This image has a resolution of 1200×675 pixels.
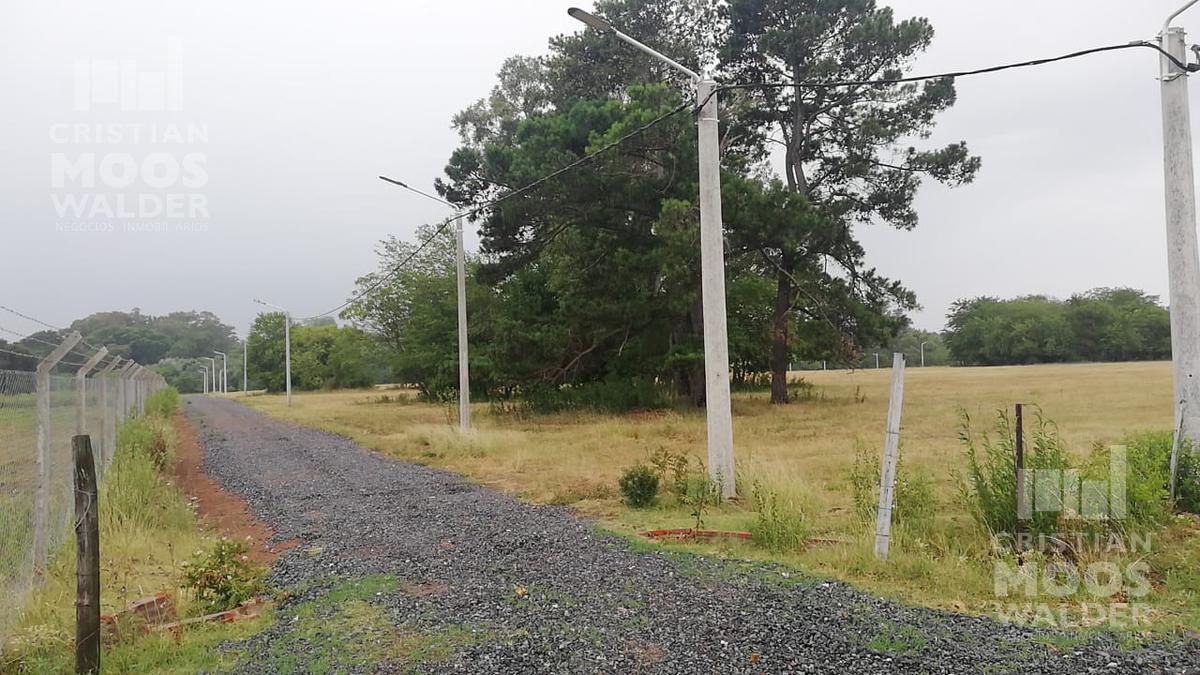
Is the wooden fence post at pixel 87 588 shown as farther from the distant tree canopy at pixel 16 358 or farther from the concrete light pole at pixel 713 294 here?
the concrete light pole at pixel 713 294

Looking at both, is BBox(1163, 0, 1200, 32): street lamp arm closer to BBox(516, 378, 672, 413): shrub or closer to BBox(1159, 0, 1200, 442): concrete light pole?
BBox(1159, 0, 1200, 442): concrete light pole

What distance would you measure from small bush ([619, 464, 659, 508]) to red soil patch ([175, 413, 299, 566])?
362cm

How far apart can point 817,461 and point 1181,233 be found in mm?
6685

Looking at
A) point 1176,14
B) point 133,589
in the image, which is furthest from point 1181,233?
point 133,589

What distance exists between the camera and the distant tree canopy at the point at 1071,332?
87.5 meters

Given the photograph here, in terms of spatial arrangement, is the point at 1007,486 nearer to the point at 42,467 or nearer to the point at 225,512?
the point at 42,467

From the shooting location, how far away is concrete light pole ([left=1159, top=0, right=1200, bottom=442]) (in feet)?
25.3

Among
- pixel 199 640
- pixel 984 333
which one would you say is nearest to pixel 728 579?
pixel 199 640

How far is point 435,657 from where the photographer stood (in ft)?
14.2

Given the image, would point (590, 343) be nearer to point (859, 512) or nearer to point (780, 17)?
point (780, 17)

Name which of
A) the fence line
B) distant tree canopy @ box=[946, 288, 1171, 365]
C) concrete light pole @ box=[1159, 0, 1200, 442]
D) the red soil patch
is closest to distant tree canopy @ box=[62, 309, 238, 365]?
the red soil patch

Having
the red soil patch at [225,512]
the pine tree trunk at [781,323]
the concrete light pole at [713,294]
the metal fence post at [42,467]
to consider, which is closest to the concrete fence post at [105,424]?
the red soil patch at [225,512]

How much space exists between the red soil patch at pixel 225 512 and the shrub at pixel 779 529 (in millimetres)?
4328

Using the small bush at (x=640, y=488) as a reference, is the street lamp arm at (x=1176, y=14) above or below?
above
